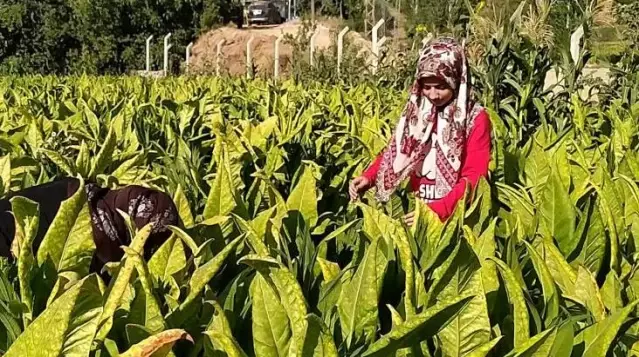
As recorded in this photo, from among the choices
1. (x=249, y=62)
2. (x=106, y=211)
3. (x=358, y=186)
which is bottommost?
(x=249, y=62)

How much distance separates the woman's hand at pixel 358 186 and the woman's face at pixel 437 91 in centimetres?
48

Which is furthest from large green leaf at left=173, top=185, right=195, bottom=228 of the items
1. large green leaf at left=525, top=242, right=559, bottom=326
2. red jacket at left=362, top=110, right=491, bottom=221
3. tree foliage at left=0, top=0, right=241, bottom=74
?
tree foliage at left=0, top=0, right=241, bottom=74

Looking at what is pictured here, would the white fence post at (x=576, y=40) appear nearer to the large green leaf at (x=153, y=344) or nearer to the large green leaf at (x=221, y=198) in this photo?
the large green leaf at (x=221, y=198)

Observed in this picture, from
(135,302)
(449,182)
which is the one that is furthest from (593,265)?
(449,182)

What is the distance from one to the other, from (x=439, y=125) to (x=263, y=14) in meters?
43.9

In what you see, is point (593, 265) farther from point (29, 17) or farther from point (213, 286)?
point (29, 17)

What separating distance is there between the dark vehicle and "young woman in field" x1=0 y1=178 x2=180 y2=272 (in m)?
42.3

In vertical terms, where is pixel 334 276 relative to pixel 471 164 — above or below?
above

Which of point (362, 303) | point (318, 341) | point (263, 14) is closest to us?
point (318, 341)

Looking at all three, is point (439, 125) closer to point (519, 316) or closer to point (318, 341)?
point (519, 316)

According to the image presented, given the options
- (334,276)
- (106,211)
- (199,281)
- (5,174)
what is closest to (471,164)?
(106,211)

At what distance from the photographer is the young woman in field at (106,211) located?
2.30 meters

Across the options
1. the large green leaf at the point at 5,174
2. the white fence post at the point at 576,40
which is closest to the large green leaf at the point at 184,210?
the large green leaf at the point at 5,174

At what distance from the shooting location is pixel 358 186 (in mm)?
3025
